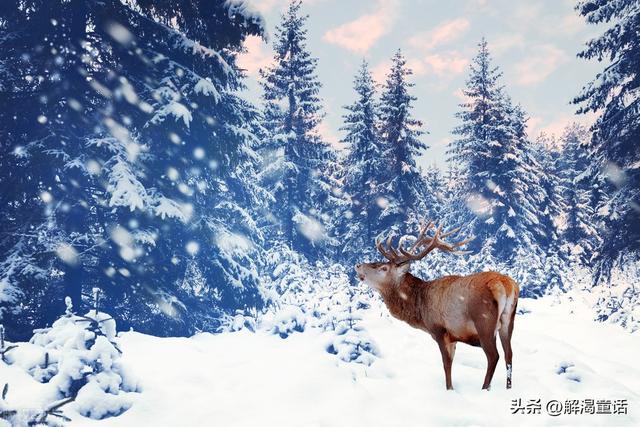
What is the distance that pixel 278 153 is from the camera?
2319 cm

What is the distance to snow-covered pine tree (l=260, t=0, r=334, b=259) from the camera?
75.6ft

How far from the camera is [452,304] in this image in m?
4.85

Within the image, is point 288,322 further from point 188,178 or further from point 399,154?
point 399,154

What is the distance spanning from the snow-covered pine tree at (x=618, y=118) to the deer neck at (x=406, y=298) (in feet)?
32.6

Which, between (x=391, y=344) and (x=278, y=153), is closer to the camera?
(x=391, y=344)

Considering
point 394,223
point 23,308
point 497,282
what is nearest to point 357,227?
point 394,223

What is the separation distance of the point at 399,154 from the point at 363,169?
217 cm

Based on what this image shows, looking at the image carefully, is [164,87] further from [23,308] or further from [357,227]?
[357,227]

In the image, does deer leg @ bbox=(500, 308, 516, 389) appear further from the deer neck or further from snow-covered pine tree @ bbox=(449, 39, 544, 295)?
snow-covered pine tree @ bbox=(449, 39, 544, 295)

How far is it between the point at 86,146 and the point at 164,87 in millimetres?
2120

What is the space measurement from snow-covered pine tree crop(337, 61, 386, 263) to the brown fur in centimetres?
1774

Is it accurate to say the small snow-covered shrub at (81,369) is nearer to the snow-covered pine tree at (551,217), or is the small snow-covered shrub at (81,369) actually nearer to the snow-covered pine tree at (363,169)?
the snow-covered pine tree at (363,169)

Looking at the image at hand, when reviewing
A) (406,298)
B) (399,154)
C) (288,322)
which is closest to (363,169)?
(399,154)

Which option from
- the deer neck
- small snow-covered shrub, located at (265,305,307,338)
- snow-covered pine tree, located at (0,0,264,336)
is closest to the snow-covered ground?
the deer neck
